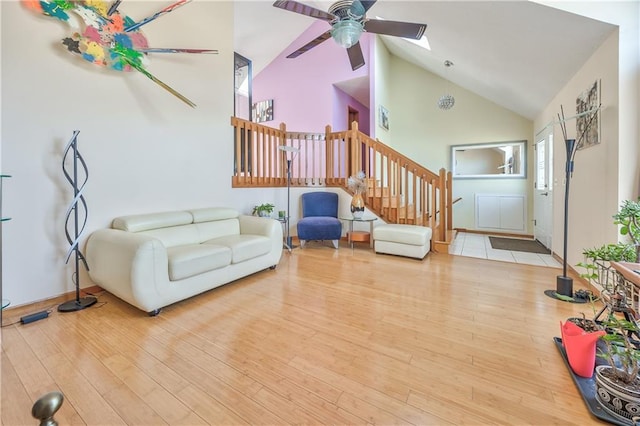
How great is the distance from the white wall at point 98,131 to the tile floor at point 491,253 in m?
3.90

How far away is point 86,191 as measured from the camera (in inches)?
104

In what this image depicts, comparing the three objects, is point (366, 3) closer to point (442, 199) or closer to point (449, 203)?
point (442, 199)

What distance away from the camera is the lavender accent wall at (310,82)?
20.0 feet

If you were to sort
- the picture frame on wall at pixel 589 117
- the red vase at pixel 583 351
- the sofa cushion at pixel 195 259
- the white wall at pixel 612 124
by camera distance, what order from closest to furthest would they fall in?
1. the red vase at pixel 583 351
2. the white wall at pixel 612 124
3. the sofa cushion at pixel 195 259
4. the picture frame on wall at pixel 589 117

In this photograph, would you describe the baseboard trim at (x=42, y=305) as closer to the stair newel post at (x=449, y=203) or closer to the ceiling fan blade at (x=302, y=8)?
the ceiling fan blade at (x=302, y=8)

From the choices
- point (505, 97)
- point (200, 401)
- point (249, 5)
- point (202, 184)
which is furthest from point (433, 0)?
point (200, 401)

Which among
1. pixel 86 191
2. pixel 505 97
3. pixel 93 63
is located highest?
pixel 505 97

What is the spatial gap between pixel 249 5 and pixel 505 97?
15.8 feet

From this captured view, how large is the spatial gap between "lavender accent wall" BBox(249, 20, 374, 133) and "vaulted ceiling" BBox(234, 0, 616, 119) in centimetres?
51

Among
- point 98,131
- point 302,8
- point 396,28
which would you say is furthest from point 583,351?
point 98,131

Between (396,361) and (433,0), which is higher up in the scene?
(433,0)

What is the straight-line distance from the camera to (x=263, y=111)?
7.12 metres

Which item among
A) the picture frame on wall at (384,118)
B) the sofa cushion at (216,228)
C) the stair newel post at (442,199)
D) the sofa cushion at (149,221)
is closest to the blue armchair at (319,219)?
the sofa cushion at (216,228)

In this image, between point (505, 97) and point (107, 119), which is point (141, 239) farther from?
point (505, 97)
